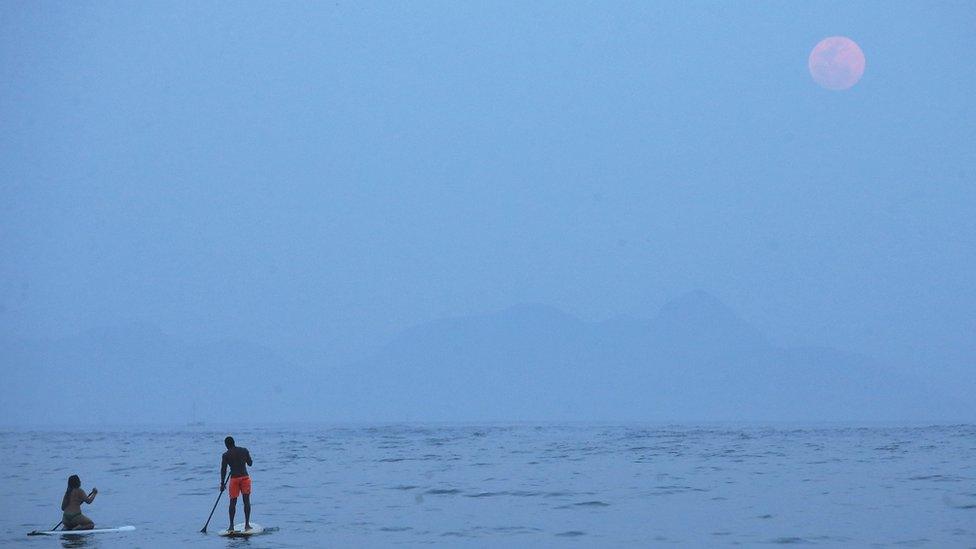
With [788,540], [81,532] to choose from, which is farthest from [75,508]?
[788,540]

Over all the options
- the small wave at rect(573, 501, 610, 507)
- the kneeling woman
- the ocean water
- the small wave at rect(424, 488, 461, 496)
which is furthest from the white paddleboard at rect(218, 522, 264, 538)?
the small wave at rect(424, 488, 461, 496)

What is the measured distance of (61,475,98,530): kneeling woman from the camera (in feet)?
72.0

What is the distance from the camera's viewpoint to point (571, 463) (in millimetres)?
45062

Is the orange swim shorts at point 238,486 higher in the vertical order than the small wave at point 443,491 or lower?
higher

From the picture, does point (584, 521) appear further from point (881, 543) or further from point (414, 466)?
point (414, 466)

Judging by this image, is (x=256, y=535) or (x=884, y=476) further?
(x=884, y=476)

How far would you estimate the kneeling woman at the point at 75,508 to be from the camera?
2195cm

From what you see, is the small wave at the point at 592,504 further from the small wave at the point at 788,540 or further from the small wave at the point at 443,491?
the small wave at the point at 788,540

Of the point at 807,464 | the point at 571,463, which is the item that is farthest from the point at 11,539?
the point at 807,464

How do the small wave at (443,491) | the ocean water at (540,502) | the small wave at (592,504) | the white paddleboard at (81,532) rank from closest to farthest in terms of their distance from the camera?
1. the ocean water at (540,502)
2. the white paddleboard at (81,532)
3. the small wave at (592,504)
4. the small wave at (443,491)

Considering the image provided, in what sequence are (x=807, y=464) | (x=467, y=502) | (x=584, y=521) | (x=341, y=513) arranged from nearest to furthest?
(x=584, y=521) < (x=341, y=513) < (x=467, y=502) < (x=807, y=464)

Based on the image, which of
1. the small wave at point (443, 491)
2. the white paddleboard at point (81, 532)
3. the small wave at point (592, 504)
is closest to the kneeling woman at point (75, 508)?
the white paddleboard at point (81, 532)

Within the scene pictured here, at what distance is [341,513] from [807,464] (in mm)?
25291

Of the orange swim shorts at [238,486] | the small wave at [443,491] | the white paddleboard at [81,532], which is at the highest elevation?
the orange swim shorts at [238,486]
